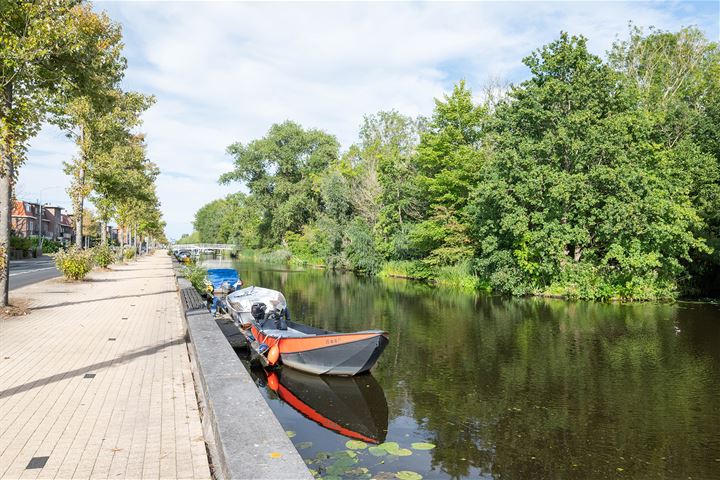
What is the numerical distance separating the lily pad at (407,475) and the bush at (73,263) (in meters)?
20.8

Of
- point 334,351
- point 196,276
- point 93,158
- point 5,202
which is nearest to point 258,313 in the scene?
point 334,351

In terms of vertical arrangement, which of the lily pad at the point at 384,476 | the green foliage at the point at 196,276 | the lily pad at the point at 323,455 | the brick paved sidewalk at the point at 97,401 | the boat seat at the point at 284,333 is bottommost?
the lily pad at the point at 323,455

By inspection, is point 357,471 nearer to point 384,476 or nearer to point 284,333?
point 384,476

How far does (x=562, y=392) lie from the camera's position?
1061 centimetres

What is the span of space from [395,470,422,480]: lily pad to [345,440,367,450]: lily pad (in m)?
1.13

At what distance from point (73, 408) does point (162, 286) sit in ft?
58.8

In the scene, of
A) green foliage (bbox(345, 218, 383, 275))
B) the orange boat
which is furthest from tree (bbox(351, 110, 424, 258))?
the orange boat

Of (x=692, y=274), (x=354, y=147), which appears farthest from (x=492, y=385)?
(x=354, y=147)

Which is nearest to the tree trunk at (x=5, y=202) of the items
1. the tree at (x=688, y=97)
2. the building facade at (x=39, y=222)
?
the tree at (x=688, y=97)

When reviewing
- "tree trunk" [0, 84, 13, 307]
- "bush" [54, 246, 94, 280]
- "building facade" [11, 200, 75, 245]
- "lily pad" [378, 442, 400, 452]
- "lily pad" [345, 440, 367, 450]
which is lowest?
"lily pad" [345, 440, 367, 450]

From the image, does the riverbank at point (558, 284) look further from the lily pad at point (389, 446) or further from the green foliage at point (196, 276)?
the lily pad at point (389, 446)

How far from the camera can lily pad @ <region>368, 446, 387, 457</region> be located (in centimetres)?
762

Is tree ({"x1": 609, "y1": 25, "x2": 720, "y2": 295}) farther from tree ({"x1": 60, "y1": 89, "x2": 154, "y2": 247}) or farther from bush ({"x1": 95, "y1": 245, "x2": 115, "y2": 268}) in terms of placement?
bush ({"x1": 95, "y1": 245, "x2": 115, "y2": 268})

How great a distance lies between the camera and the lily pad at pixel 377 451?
7.62 meters
